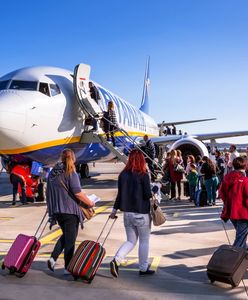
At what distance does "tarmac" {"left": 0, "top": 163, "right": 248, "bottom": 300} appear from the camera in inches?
181

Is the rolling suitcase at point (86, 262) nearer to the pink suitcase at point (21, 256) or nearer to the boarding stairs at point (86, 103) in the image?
the pink suitcase at point (21, 256)

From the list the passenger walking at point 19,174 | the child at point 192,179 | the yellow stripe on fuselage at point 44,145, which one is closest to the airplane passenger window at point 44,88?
the yellow stripe on fuselage at point 44,145

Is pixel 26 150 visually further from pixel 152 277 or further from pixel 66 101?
pixel 152 277

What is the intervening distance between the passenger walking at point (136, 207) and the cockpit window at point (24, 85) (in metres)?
6.89

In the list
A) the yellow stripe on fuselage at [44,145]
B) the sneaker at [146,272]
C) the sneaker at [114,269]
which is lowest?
the sneaker at [146,272]

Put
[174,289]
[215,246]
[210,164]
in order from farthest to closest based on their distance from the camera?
[210,164], [215,246], [174,289]

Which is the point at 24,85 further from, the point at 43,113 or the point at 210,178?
the point at 210,178

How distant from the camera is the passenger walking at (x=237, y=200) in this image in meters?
5.50

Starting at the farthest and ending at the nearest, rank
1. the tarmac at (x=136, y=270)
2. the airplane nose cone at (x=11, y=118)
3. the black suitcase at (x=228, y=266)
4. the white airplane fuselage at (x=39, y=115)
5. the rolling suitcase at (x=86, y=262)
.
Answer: the white airplane fuselage at (x=39, y=115) → the airplane nose cone at (x=11, y=118) → the rolling suitcase at (x=86, y=262) → the black suitcase at (x=228, y=266) → the tarmac at (x=136, y=270)

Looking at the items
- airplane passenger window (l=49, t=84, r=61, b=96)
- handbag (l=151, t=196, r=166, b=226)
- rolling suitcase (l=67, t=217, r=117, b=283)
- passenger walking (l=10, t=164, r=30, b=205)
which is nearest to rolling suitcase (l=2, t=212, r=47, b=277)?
rolling suitcase (l=67, t=217, r=117, b=283)

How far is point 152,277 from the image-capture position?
5.19m

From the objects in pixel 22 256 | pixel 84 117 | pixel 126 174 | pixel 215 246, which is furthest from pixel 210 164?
pixel 22 256

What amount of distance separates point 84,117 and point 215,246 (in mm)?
7189

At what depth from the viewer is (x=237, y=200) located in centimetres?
553
